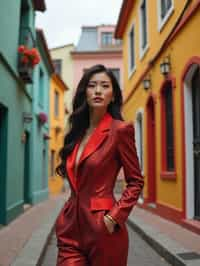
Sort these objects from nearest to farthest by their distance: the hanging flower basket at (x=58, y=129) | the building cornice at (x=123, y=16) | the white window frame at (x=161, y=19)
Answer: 1. the white window frame at (x=161, y=19)
2. the building cornice at (x=123, y=16)
3. the hanging flower basket at (x=58, y=129)

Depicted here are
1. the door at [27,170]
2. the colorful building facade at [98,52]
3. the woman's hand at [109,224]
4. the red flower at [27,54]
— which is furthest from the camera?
the colorful building facade at [98,52]

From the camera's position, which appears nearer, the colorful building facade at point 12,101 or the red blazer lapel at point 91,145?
the red blazer lapel at point 91,145

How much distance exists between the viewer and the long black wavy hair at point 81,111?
2.42 metres

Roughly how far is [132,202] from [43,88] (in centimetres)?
1747

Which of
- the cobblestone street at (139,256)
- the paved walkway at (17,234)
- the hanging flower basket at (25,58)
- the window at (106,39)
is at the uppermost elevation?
the window at (106,39)

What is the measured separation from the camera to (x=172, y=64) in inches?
398

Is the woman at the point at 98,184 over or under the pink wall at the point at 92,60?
under

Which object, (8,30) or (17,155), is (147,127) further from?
(8,30)

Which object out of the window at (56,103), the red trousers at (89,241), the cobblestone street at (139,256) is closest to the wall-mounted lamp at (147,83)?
the cobblestone street at (139,256)

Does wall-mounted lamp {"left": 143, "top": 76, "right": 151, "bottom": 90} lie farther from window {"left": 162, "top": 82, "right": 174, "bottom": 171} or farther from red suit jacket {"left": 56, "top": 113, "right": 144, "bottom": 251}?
red suit jacket {"left": 56, "top": 113, "right": 144, "bottom": 251}

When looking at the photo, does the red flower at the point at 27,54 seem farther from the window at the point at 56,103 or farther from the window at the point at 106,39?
the window at the point at 106,39

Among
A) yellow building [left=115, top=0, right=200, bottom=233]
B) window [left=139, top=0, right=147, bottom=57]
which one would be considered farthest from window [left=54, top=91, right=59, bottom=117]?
window [left=139, top=0, right=147, bottom=57]

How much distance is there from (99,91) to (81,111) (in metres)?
0.18

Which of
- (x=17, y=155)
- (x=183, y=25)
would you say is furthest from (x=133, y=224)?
(x=183, y=25)
